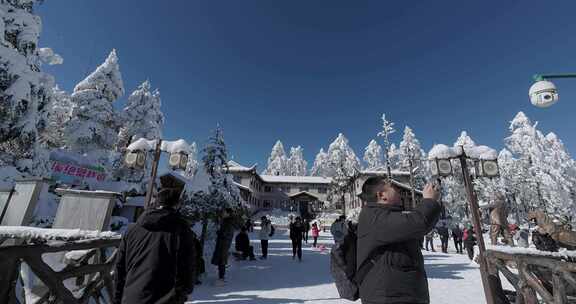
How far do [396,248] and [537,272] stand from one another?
396cm

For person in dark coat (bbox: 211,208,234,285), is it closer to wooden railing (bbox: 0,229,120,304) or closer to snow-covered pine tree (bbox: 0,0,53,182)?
wooden railing (bbox: 0,229,120,304)

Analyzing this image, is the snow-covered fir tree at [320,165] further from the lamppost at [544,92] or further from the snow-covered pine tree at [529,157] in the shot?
the lamppost at [544,92]

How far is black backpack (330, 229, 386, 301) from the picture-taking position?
2175 millimetres

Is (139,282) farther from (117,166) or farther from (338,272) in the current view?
(117,166)

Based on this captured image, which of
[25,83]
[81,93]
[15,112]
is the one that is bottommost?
[15,112]

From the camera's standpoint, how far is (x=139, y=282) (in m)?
2.29

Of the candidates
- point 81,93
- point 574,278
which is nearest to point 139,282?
point 574,278

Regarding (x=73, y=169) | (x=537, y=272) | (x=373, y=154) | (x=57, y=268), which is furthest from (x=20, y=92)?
(x=373, y=154)

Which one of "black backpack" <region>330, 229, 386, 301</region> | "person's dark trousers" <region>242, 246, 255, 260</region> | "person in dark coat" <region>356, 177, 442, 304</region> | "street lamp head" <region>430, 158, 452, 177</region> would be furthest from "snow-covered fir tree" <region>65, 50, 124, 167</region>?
"person in dark coat" <region>356, 177, 442, 304</region>

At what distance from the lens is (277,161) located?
76062mm

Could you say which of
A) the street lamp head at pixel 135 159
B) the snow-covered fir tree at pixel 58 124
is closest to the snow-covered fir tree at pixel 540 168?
the street lamp head at pixel 135 159

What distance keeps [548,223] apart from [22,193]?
11098mm

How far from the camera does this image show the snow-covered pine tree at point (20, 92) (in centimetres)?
1027

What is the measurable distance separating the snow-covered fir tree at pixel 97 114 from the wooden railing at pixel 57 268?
67.8ft
